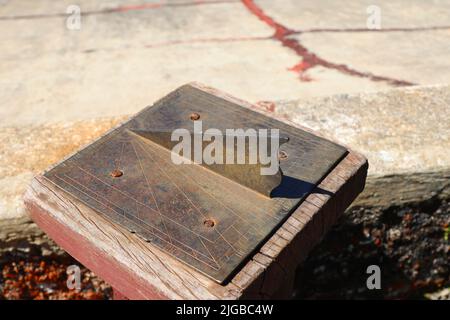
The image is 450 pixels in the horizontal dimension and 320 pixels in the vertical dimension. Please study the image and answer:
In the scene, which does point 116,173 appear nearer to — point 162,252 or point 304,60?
point 162,252

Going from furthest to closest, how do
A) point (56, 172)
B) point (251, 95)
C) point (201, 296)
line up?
1. point (251, 95)
2. point (56, 172)
3. point (201, 296)

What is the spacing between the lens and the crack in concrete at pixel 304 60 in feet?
9.64

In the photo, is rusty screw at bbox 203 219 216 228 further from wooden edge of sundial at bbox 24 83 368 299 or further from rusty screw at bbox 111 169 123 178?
rusty screw at bbox 111 169 123 178

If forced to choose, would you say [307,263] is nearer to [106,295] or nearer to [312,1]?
[106,295]

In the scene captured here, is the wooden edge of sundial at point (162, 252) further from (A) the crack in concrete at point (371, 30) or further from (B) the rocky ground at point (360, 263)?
(A) the crack in concrete at point (371, 30)

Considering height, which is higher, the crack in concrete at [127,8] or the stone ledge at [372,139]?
the crack in concrete at [127,8]

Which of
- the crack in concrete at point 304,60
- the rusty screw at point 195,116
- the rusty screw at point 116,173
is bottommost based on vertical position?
the crack in concrete at point 304,60

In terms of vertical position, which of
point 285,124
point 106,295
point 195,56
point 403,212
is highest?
point 285,124

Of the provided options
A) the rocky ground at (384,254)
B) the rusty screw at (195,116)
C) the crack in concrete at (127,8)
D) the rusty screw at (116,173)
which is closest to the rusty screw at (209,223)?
the rusty screw at (116,173)

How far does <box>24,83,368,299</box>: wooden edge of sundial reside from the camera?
1182 mm

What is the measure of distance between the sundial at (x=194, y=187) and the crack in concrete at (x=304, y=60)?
148 centimetres

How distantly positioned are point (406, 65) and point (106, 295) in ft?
7.00

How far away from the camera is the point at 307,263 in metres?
2.00
